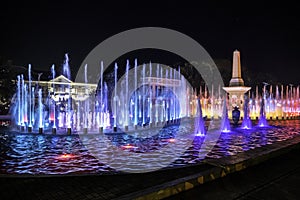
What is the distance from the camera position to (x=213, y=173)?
488cm

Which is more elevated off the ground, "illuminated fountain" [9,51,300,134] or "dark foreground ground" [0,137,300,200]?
"illuminated fountain" [9,51,300,134]

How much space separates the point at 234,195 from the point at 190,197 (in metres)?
0.76

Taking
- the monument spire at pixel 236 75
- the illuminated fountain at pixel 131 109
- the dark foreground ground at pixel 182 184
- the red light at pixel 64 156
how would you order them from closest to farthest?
the dark foreground ground at pixel 182 184, the red light at pixel 64 156, the illuminated fountain at pixel 131 109, the monument spire at pixel 236 75

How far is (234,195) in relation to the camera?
4.18 metres

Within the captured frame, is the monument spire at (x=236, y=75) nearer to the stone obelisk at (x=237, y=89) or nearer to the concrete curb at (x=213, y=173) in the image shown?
the stone obelisk at (x=237, y=89)

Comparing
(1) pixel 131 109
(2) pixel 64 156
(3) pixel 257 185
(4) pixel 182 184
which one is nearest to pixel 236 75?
(1) pixel 131 109

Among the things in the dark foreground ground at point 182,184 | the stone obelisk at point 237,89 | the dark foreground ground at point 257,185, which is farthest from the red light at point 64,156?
the stone obelisk at point 237,89

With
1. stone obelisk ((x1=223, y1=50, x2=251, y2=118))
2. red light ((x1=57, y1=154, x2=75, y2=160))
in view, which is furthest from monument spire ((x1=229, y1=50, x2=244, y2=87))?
red light ((x1=57, y1=154, x2=75, y2=160))

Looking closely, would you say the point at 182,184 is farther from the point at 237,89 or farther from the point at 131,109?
the point at 131,109

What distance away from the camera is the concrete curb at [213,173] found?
3.92 meters

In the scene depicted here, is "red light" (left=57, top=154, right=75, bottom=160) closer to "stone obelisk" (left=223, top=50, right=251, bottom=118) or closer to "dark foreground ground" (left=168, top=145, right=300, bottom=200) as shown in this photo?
"dark foreground ground" (left=168, top=145, right=300, bottom=200)

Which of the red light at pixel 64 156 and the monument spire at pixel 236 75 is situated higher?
the monument spire at pixel 236 75

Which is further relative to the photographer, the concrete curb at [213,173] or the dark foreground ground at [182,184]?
the dark foreground ground at [182,184]

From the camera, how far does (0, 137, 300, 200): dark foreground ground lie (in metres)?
4.14
